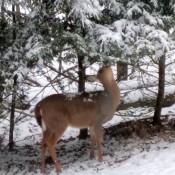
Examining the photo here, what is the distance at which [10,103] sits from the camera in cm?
903

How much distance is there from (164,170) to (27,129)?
6.39 metres

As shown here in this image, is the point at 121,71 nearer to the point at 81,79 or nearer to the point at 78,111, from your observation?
the point at 81,79

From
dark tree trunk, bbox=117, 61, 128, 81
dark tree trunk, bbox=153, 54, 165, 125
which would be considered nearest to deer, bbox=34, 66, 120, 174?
dark tree trunk, bbox=117, 61, 128, 81

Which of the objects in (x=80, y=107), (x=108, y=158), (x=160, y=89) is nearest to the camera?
(x=108, y=158)

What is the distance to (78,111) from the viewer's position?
8.30 meters

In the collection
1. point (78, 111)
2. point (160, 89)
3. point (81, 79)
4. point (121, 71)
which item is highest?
point (121, 71)

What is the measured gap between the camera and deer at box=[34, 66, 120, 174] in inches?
318

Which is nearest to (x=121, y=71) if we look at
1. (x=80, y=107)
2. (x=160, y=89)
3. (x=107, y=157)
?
(x=160, y=89)

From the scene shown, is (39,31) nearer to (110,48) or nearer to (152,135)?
(110,48)

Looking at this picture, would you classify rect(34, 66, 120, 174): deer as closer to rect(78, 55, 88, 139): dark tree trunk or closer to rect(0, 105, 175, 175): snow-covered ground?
rect(0, 105, 175, 175): snow-covered ground

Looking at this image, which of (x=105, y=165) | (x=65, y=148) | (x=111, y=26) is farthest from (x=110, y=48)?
(x=65, y=148)

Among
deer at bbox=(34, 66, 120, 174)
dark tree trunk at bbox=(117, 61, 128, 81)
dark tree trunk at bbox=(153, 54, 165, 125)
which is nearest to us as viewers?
deer at bbox=(34, 66, 120, 174)

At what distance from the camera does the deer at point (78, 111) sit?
8086 mm

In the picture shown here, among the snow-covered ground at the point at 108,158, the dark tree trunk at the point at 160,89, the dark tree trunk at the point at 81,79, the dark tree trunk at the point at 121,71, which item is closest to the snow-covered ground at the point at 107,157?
the snow-covered ground at the point at 108,158
